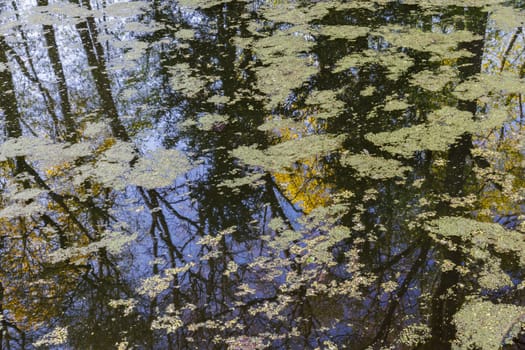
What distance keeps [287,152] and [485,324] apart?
1.63 meters

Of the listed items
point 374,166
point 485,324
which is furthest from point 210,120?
point 485,324

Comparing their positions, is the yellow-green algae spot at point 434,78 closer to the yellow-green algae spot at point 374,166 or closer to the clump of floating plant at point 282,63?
the clump of floating plant at point 282,63

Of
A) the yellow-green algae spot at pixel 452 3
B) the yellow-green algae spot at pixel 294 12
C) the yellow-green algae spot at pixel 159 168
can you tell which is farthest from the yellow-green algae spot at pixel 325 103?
the yellow-green algae spot at pixel 452 3

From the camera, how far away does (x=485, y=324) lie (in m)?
1.73

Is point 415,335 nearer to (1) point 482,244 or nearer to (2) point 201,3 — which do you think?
(1) point 482,244

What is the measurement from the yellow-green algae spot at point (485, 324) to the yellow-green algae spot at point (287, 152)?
1392 millimetres

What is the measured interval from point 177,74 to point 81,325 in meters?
2.91

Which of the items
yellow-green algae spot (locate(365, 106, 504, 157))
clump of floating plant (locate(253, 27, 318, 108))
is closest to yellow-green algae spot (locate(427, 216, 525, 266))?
yellow-green algae spot (locate(365, 106, 504, 157))

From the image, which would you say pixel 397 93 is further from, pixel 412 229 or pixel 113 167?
pixel 113 167

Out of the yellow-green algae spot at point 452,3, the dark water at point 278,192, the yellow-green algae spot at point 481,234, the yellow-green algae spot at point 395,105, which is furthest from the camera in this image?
the yellow-green algae spot at point 452,3

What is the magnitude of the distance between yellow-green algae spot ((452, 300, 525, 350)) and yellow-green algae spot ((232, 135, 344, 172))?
139 cm

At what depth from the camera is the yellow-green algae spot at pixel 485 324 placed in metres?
1.66

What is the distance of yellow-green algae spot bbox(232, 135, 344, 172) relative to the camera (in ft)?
9.46

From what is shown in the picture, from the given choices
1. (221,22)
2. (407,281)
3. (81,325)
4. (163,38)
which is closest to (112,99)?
(163,38)
